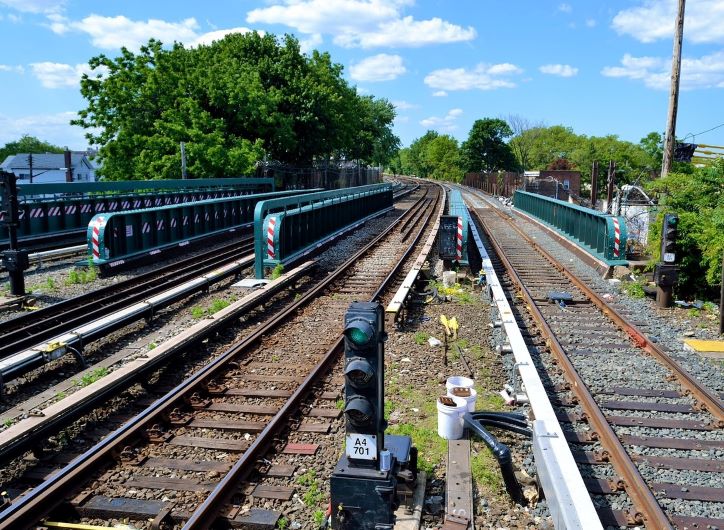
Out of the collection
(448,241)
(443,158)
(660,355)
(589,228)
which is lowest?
(660,355)

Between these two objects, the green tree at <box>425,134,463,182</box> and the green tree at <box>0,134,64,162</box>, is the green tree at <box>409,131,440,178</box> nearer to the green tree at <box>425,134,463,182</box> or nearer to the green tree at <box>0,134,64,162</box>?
the green tree at <box>425,134,463,182</box>

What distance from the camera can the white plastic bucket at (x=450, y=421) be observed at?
5914mm

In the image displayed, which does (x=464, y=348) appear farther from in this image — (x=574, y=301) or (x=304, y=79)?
(x=304, y=79)

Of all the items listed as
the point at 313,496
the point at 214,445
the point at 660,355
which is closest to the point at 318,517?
the point at 313,496

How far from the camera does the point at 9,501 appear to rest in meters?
4.93

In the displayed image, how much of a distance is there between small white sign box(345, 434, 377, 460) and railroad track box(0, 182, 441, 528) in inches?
35.1

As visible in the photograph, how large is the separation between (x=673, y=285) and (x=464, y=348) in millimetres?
5167

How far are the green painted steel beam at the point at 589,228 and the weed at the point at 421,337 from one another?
7.10 m

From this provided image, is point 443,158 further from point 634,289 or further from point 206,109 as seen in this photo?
point 634,289

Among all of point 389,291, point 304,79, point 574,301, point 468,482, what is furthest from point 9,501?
point 304,79

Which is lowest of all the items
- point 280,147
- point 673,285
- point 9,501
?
point 9,501

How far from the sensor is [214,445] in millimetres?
5898

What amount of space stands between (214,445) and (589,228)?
14.7 metres

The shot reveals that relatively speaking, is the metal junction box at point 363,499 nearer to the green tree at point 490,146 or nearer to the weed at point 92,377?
the weed at point 92,377
